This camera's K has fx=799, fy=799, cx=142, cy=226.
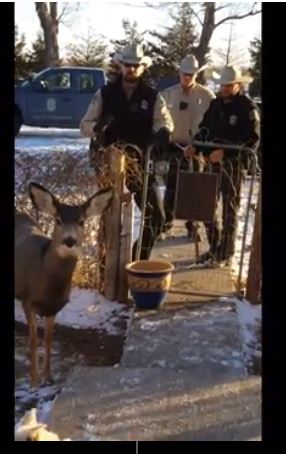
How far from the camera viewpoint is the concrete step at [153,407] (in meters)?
2.52

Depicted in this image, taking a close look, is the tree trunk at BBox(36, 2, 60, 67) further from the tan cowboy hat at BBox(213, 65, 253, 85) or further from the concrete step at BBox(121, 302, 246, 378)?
the concrete step at BBox(121, 302, 246, 378)

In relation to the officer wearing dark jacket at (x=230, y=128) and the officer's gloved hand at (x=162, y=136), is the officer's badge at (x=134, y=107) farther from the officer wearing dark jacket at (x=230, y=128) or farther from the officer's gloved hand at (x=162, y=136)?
the officer wearing dark jacket at (x=230, y=128)

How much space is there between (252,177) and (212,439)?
1747mm

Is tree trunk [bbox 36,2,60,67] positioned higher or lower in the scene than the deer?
higher

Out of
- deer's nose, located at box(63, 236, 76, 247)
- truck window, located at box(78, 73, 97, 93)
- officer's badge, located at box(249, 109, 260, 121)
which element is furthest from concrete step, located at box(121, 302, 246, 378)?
truck window, located at box(78, 73, 97, 93)

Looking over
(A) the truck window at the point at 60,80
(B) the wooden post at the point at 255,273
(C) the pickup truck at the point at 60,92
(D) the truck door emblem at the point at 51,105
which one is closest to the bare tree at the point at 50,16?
(B) the wooden post at the point at 255,273

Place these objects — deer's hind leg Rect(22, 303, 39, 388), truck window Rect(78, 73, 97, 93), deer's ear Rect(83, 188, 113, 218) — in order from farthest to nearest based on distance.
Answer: truck window Rect(78, 73, 97, 93) → deer's hind leg Rect(22, 303, 39, 388) → deer's ear Rect(83, 188, 113, 218)

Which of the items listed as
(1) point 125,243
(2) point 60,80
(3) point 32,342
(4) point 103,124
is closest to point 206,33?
(4) point 103,124

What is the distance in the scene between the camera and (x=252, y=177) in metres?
3.94

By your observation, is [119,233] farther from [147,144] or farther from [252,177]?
[252,177]

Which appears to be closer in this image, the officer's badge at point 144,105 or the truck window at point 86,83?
the officer's badge at point 144,105

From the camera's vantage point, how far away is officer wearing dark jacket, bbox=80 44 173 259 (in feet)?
11.5

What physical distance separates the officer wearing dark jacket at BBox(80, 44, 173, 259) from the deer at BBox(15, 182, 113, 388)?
76 centimetres
